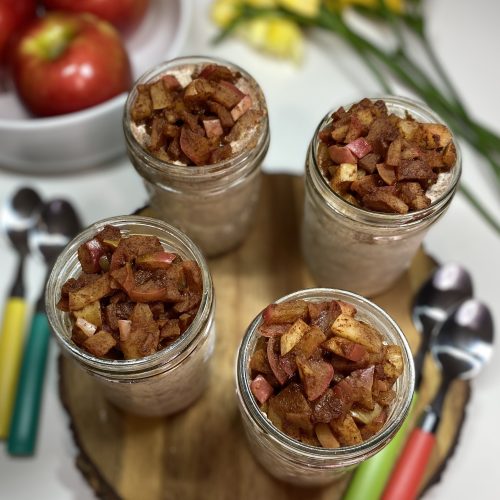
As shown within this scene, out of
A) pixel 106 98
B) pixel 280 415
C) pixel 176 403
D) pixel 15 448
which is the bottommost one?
pixel 15 448

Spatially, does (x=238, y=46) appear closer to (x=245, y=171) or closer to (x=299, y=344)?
(x=245, y=171)

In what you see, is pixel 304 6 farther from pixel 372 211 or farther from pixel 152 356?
pixel 152 356

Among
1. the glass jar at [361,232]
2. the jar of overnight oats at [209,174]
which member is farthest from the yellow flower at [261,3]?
the glass jar at [361,232]

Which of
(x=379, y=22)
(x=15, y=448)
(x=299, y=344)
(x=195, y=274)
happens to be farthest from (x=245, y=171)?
(x=379, y=22)

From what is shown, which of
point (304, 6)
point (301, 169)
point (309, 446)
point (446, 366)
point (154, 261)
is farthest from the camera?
point (304, 6)

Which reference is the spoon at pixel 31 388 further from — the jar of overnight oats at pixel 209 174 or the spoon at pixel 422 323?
the spoon at pixel 422 323

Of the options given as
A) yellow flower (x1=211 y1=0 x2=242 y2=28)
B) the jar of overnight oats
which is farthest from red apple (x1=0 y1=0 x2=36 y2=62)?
the jar of overnight oats

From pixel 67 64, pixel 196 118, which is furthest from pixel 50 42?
pixel 196 118
